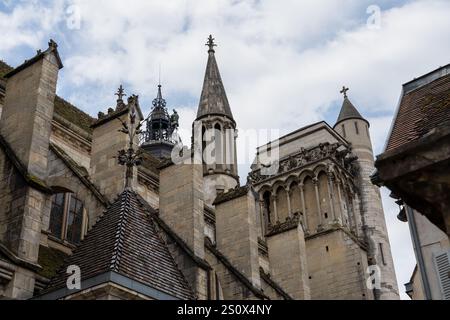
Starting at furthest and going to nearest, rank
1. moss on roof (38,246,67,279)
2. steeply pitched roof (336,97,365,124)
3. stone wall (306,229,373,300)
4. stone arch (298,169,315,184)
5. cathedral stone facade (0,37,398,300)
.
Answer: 1. steeply pitched roof (336,97,365,124)
2. stone arch (298,169,315,184)
3. stone wall (306,229,373,300)
4. moss on roof (38,246,67,279)
5. cathedral stone facade (0,37,398,300)

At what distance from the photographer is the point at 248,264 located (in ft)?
55.6

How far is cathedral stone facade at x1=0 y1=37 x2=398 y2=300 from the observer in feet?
32.9

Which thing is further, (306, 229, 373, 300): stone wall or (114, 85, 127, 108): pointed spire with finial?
(306, 229, 373, 300): stone wall

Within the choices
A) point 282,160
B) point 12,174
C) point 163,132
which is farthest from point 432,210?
point 163,132

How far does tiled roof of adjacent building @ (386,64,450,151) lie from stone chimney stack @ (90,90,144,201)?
875 centimetres

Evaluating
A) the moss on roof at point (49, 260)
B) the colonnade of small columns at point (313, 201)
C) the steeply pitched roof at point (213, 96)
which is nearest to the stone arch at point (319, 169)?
the colonnade of small columns at point (313, 201)

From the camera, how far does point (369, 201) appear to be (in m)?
34.5

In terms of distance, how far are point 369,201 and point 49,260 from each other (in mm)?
23889

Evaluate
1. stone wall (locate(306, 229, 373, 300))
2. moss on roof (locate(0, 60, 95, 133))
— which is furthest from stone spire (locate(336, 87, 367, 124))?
moss on roof (locate(0, 60, 95, 133))

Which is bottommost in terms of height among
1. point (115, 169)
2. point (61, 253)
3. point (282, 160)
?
point (61, 253)

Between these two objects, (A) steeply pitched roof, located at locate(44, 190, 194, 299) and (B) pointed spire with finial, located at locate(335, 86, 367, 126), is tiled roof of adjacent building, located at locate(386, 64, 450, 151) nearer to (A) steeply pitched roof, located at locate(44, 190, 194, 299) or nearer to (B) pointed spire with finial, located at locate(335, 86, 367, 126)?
(A) steeply pitched roof, located at locate(44, 190, 194, 299)

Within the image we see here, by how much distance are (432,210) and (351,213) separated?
29.4 meters
